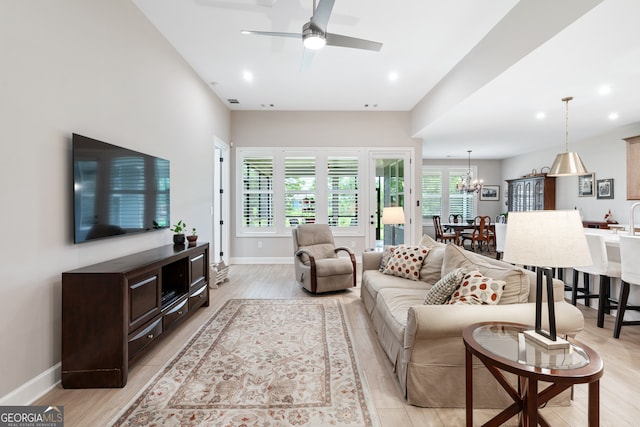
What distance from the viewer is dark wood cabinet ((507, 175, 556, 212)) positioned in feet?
24.7

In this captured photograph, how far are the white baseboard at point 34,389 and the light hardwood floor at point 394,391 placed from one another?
5cm

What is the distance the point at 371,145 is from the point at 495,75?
3082 mm

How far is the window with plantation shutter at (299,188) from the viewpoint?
6.34 m

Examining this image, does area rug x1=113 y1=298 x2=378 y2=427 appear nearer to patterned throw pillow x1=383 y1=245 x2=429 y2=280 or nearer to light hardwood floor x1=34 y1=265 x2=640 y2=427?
light hardwood floor x1=34 y1=265 x2=640 y2=427

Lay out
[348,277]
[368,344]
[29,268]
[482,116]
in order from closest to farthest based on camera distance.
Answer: [29,268] < [368,344] < [348,277] < [482,116]

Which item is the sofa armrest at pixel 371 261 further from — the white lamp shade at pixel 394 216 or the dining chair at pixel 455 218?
the dining chair at pixel 455 218

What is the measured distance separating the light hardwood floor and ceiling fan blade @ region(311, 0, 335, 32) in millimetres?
2707

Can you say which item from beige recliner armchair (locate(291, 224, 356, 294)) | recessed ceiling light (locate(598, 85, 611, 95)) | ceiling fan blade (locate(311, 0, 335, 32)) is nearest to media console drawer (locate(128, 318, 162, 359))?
beige recliner armchair (locate(291, 224, 356, 294))

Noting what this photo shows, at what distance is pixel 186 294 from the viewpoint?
3164 millimetres

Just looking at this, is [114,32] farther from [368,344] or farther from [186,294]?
[368,344]

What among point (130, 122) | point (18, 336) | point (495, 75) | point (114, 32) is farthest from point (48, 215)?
point (495, 75)

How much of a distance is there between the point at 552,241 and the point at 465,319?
2.25ft

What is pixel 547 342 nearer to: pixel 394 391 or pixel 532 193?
pixel 394 391

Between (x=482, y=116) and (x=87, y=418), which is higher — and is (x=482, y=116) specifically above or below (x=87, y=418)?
above
